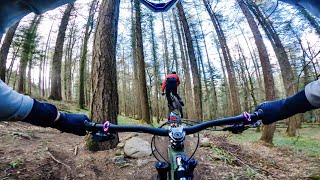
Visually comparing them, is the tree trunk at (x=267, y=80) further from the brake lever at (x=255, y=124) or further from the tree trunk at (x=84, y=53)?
the tree trunk at (x=84, y=53)

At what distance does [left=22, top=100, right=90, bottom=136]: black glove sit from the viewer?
1081 mm

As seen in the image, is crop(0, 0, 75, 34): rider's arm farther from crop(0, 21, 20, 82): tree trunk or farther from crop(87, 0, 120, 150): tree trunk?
crop(0, 21, 20, 82): tree trunk

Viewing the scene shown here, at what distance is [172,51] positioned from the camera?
30078 mm

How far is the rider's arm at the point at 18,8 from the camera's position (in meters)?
0.84

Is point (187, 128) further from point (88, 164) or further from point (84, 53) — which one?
point (84, 53)

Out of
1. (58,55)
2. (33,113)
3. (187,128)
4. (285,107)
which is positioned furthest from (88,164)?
(58,55)

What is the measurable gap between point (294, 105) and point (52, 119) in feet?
4.17

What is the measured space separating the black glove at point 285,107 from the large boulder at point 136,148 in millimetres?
4024

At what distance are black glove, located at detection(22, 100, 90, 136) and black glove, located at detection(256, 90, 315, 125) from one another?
1099mm

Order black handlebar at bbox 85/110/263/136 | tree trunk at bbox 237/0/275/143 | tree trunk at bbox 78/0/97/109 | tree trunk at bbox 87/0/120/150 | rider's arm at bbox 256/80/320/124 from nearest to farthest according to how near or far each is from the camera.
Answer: rider's arm at bbox 256/80/320/124 < black handlebar at bbox 85/110/263/136 < tree trunk at bbox 87/0/120/150 < tree trunk at bbox 237/0/275/143 < tree trunk at bbox 78/0/97/109

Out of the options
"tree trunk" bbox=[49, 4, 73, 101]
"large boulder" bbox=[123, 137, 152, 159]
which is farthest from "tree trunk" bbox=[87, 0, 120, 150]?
"tree trunk" bbox=[49, 4, 73, 101]

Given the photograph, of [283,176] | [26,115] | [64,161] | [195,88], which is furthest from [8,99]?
[195,88]

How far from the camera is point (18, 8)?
884 mm

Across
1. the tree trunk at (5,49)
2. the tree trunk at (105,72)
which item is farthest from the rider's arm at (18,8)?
the tree trunk at (5,49)
